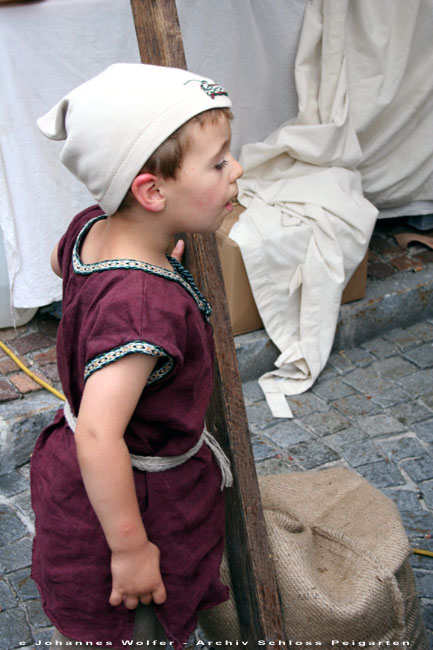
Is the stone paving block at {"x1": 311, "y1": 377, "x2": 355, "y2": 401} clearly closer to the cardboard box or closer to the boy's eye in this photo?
the cardboard box

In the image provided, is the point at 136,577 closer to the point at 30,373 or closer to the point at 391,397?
the point at 30,373

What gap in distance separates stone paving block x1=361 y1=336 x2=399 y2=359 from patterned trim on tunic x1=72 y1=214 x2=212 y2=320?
2288 millimetres

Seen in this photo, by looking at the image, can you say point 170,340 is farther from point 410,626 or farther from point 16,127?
point 16,127

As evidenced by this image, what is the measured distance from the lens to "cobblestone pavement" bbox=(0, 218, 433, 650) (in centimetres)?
242

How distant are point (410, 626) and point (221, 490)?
0.61 metres

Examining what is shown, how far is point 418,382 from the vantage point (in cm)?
352

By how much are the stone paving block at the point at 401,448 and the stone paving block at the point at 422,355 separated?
0.64 metres

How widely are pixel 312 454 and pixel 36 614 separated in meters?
1.27

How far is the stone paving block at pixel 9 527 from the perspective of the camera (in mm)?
2596

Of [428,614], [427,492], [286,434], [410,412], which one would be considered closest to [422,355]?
[410,412]

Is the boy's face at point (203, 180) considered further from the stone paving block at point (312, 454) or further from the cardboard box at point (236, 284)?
the cardboard box at point (236, 284)

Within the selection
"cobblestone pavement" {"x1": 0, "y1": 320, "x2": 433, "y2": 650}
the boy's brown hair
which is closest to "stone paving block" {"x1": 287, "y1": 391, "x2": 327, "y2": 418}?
"cobblestone pavement" {"x1": 0, "y1": 320, "x2": 433, "y2": 650}

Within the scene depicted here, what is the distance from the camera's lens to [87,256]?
153cm

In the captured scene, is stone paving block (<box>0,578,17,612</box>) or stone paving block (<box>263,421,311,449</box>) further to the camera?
stone paving block (<box>263,421,311,449</box>)
